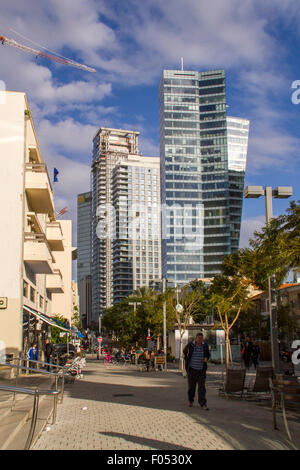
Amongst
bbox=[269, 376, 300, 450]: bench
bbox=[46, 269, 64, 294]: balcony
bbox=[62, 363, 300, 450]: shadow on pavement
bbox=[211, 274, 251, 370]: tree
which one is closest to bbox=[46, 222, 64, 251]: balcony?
bbox=[46, 269, 64, 294]: balcony

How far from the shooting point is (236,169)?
15138 cm

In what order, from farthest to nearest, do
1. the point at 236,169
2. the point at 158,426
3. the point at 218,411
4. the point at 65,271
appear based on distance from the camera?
the point at 236,169, the point at 65,271, the point at 218,411, the point at 158,426

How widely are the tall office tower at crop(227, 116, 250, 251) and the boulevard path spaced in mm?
139237

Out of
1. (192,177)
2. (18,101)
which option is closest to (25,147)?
(18,101)

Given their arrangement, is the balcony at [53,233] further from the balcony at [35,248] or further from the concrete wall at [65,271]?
the concrete wall at [65,271]

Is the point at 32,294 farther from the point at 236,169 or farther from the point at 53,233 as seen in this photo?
the point at 236,169

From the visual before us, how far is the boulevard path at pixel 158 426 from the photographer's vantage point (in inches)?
283

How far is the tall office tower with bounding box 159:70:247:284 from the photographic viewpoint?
148m

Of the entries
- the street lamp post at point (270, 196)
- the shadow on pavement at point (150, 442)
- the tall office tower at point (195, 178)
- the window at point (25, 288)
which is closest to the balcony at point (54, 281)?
the window at point (25, 288)

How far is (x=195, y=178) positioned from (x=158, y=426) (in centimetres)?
14291

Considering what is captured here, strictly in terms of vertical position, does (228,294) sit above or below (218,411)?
above

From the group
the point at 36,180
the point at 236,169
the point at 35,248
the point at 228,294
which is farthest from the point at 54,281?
the point at 236,169

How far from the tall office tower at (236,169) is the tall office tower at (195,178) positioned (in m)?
1.13
